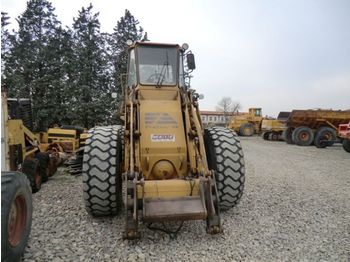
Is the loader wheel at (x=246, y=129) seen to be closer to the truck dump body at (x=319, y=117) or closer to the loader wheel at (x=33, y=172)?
the truck dump body at (x=319, y=117)

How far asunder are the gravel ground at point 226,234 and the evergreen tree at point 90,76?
18.6 m

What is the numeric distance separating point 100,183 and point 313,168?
325 inches

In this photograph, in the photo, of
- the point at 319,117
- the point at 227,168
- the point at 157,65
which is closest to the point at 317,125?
the point at 319,117

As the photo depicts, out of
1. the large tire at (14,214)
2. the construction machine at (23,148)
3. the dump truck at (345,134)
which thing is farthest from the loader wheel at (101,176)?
the dump truck at (345,134)

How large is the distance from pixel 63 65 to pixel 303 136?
17.3m

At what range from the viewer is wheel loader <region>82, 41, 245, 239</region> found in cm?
416

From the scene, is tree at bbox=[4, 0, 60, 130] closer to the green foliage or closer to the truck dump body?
the green foliage

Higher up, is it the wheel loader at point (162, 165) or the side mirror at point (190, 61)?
the side mirror at point (190, 61)

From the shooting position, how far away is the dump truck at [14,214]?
3113 millimetres

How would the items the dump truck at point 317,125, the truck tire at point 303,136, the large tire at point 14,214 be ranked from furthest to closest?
the truck tire at point 303,136 < the dump truck at point 317,125 < the large tire at point 14,214

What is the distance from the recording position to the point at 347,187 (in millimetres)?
7957

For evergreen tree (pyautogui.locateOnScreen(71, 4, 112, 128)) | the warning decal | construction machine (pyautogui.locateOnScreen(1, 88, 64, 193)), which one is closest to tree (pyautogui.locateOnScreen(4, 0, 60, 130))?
evergreen tree (pyautogui.locateOnScreen(71, 4, 112, 128))

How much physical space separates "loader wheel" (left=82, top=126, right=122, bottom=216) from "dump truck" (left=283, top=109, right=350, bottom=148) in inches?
666

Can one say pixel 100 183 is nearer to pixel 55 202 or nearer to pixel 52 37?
pixel 55 202
